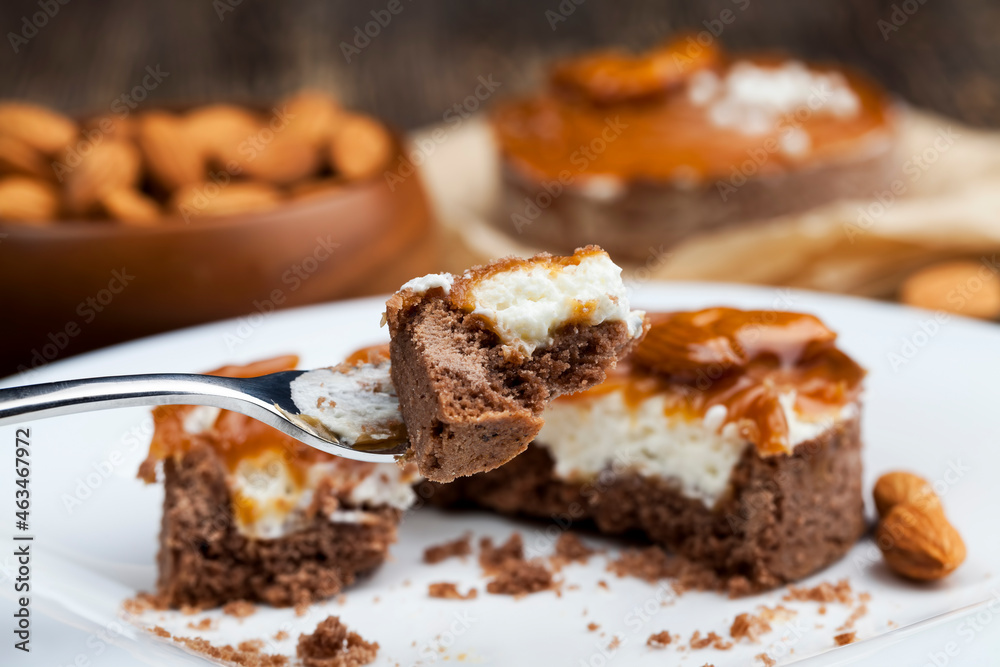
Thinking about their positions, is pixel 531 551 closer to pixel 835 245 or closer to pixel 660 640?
pixel 660 640

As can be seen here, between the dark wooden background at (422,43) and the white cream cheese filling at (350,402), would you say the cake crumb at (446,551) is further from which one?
the dark wooden background at (422,43)

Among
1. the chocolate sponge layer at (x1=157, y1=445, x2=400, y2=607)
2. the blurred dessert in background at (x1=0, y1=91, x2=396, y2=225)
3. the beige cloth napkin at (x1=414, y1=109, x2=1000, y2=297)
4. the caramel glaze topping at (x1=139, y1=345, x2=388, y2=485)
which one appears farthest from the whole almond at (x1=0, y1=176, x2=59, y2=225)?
the beige cloth napkin at (x1=414, y1=109, x2=1000, y2=297)

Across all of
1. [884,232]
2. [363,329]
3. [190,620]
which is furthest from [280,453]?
[884,232]

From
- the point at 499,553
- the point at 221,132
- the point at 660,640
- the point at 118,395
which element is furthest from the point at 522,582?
the point at 221,132

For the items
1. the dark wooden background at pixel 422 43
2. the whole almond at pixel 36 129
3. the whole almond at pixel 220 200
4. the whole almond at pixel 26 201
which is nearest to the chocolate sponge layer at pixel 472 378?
the whole almond at pixel 220 200

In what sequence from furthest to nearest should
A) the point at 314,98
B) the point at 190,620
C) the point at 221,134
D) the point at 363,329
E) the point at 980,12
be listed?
1. the point at 980,12
2. the point at 314,98
3. the point at 221,134
4. the point at 363,329
5. the point at 190,620

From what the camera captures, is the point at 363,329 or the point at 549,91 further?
the point at 549,91

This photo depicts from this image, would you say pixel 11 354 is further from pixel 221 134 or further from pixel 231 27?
pixel 231 27
